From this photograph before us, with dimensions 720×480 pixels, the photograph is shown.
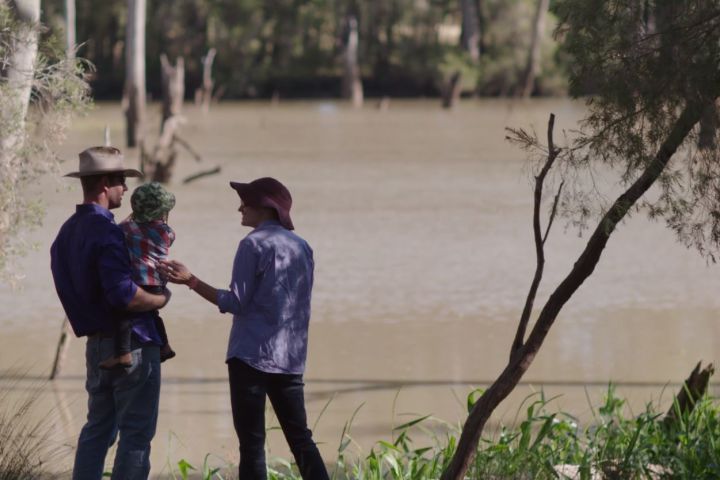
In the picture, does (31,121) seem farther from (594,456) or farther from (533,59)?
(533,59)

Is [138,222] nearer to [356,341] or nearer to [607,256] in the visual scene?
[356,341]

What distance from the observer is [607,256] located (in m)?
16.4

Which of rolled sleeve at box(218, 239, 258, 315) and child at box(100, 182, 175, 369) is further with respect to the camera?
rolled sleeve at box(218, 239, 258, 315)

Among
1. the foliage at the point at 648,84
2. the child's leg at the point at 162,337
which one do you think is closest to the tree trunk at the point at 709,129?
the foliage at the point at 648,84

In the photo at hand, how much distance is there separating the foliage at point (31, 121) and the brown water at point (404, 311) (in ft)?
0.80

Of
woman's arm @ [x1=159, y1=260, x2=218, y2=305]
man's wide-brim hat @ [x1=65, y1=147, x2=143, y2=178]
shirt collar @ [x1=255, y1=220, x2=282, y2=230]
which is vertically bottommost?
woman's arm @ [x1=159, y1=260, x2=218, y2=305]

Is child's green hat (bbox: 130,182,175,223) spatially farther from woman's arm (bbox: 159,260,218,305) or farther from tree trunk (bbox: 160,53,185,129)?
tree trunk (bbox: 160,53,185,129)

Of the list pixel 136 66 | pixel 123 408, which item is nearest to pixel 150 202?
pixel 123 408

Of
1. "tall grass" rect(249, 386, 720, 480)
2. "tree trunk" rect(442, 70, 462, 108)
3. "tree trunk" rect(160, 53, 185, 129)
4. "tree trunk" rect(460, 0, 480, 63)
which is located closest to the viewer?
"tall grass" rect(249, 386, 720, 480)

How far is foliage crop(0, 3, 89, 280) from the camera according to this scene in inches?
317

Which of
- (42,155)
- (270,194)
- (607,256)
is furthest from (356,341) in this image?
(270,194)

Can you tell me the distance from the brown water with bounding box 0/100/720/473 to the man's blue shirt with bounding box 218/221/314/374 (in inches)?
54.8

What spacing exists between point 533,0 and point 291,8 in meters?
12.2

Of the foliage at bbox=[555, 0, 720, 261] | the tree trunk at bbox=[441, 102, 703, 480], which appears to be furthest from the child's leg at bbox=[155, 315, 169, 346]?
the foliage at bbox=[555, 0, 720, 261]
